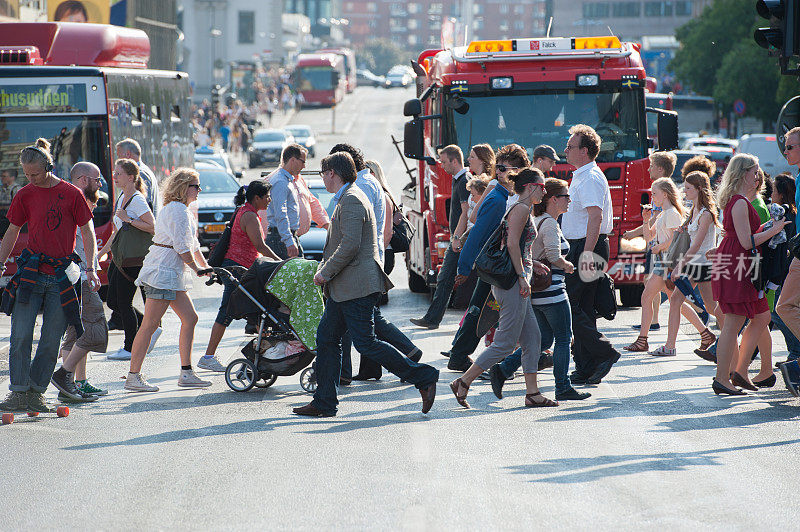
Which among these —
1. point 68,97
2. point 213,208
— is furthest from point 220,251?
point 213,208

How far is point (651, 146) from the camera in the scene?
13.5 metres

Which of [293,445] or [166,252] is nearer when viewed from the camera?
[293,445]

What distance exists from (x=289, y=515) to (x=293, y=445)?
60.2 inches

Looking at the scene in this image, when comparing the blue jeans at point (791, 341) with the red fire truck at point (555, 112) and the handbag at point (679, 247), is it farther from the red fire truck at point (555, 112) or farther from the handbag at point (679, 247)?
the red fire truck at point (555, 112)

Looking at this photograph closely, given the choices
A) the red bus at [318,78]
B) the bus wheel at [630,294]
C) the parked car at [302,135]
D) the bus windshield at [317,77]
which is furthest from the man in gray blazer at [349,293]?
the bus windshield at [317,77]

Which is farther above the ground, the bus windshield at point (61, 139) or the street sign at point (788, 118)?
the street sign at point (788, 118)

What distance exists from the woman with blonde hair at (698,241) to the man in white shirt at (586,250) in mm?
687

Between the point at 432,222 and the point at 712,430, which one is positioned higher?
the point at 432,222

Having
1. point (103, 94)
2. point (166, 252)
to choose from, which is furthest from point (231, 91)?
point (166, 252)

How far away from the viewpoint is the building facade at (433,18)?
7407 inches

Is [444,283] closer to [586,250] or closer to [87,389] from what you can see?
[586,250]

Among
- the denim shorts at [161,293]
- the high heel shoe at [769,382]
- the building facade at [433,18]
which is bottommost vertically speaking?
the high heel shoe at [769,382]

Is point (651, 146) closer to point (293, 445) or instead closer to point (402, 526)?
point (293, 445)

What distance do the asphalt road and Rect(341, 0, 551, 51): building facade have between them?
179 metres
